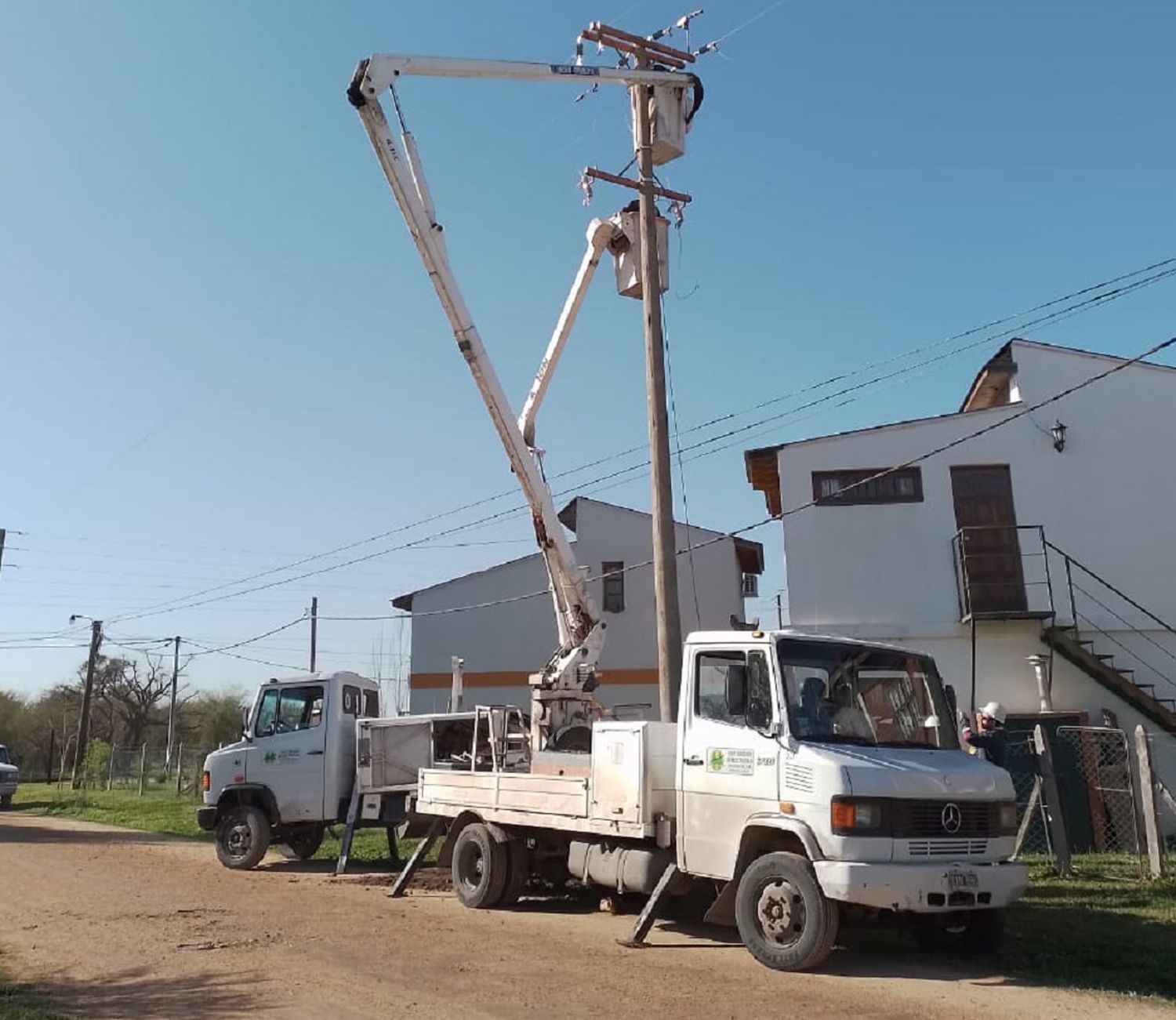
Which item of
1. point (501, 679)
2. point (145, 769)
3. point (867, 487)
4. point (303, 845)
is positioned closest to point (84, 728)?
point (145, 769)

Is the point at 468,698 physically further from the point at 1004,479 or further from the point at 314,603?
the point at 1004,479

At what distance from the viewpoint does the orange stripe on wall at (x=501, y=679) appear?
31.1 meters

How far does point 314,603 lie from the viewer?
4256 cm

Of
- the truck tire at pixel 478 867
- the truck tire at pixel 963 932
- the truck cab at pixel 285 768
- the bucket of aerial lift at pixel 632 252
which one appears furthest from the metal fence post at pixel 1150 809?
the truck cab at pixel 285 768

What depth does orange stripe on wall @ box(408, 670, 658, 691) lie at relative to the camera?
102ft

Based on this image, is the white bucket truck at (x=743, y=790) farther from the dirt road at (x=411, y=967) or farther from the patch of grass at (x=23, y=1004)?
the patch of grass at (x=23, y=1004)

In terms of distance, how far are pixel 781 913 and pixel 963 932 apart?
5.67 feet

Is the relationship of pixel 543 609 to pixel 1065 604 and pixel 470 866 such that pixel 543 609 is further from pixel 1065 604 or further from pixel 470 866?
pixel 470 866

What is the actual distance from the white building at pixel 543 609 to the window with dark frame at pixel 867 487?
12.3 meters

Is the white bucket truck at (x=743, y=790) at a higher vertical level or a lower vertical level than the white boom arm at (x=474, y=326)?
lower

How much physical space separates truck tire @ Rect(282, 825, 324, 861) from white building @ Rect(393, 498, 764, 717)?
48.3 feet

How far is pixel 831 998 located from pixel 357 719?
902 centimetres

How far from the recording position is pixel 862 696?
8867 millimetres

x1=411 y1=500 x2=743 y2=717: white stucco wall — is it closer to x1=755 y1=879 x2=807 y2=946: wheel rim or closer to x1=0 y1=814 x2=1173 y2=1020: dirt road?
x1=0 y1=814 x2=1173 y2=1020: dirt road
